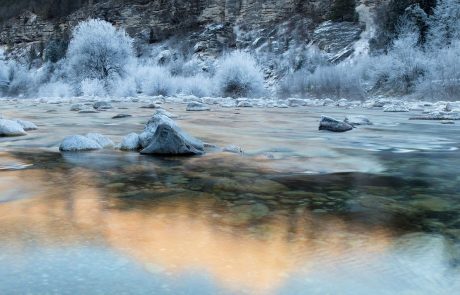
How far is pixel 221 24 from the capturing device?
27312mm

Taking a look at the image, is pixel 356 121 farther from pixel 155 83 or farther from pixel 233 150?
pixel 155 83

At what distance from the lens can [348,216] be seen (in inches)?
62.6

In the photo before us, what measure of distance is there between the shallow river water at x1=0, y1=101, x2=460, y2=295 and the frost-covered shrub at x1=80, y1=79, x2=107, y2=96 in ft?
56.4

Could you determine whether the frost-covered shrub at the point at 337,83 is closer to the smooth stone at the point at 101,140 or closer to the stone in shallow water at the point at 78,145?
the smooth stone at the point at 101,140

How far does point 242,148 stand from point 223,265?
223 cm

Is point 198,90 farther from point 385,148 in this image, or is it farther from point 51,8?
point 51,8

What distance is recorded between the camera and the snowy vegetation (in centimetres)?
1361

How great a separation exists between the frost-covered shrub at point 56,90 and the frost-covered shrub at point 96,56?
0.56 metres

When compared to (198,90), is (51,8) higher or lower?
higher

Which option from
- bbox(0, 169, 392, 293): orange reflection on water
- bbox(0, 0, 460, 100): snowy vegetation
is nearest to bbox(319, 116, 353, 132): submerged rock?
bbox(0, 169, 392, 293): orange reflection on water

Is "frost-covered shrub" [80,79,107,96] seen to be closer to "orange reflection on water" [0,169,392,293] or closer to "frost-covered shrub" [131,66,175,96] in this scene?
"frost-covered shrub" [131,66,175,96]

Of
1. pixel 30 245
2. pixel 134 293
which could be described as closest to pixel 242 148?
pixel 30 245

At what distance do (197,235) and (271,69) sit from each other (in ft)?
68.8

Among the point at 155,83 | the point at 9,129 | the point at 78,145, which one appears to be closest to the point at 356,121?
the point at 78,145
